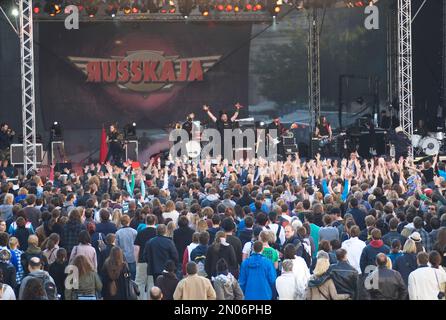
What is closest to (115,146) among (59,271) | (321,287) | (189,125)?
(189,125)

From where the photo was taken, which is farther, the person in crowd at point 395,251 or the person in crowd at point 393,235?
the person in crowd at point 393,235

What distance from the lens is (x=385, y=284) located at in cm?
1024

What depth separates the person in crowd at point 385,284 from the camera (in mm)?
10203

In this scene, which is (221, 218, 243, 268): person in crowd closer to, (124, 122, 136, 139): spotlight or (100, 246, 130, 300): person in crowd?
(100, 246, 130, 300): person in crowd

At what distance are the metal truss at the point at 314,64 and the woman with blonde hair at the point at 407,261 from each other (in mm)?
17900

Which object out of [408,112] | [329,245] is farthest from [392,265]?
[408,112]

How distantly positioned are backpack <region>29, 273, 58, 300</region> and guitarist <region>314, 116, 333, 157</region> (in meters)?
18.2

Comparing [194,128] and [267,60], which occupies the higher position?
[267,60]

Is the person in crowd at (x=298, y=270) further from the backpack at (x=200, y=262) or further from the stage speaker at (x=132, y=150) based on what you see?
the stage speaker at (x=132, y=150)

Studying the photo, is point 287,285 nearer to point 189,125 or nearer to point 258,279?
point 258,279

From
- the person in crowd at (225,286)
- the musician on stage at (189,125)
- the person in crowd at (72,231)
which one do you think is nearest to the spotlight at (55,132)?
the musician on stage at (189,125)

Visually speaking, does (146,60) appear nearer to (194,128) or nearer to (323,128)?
(194,128)
